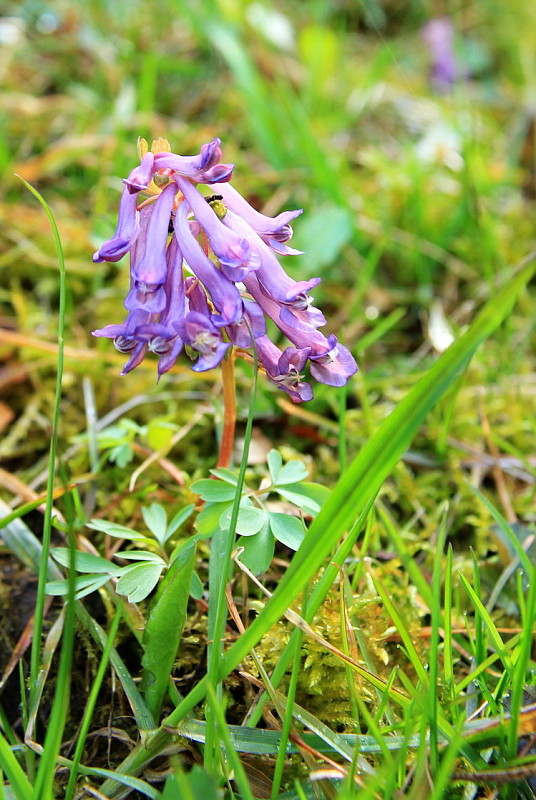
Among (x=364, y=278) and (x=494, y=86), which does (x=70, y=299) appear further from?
(x=494, y=86)

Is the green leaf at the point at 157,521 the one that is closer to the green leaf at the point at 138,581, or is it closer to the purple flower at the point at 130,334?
the green leaf at the point at 138,581

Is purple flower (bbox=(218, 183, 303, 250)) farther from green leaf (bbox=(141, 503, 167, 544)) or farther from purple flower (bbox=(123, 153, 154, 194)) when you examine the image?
green leaf (bbox=(141, 503, 167, 544))

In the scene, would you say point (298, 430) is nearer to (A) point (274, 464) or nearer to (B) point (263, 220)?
(A) point (274, 464)

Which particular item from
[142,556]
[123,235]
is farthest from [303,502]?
[123,235]

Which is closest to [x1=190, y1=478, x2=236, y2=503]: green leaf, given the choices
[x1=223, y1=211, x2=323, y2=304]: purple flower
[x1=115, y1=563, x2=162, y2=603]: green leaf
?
[x1=115, y1=563, x2=162, y2=603]: green leaf

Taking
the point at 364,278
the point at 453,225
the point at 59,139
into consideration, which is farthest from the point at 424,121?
the point at 59,139

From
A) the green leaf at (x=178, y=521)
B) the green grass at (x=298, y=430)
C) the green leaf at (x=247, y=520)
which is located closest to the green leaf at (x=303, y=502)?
the green grass at (x=298, y=430)
